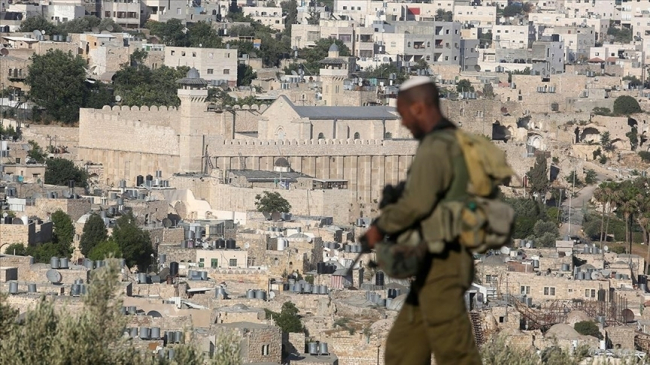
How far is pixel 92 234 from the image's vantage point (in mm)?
46125

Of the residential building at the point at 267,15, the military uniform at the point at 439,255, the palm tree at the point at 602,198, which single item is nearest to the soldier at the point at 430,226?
the military uniform at the point at 439,255

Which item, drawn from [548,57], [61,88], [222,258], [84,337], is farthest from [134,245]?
[548,57]

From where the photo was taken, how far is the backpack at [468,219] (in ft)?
30.3

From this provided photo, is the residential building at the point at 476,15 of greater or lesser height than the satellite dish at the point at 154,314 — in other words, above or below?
above

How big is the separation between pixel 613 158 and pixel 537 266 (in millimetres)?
31951

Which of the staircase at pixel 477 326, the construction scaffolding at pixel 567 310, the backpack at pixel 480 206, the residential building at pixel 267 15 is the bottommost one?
the construction scaffolding at pixel 567 310

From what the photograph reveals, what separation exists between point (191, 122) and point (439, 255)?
171ft

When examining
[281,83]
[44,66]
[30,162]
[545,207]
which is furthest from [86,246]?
[281,83]

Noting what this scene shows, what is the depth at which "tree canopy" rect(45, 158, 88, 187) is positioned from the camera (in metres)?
57.8

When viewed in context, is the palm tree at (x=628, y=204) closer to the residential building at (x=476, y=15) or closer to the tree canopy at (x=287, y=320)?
the tree canopy at (x=287, y=320)

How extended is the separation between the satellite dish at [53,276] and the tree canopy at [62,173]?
1986cm

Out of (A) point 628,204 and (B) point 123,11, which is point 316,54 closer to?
(B) point 123,11

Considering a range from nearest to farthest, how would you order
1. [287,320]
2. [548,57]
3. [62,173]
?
[287,320]
[62,173]
[548,57]

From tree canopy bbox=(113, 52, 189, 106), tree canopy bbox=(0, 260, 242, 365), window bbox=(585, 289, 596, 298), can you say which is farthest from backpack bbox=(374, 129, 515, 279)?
tree canopy bbox=(113, 52, 189, 106)
